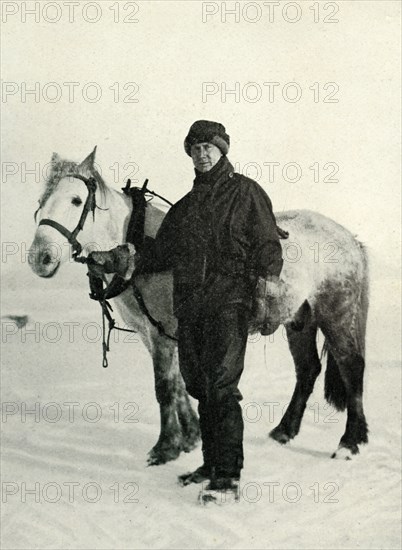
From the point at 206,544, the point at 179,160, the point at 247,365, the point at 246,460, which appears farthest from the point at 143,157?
the point at 206,544

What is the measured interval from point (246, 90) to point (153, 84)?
0.34 m

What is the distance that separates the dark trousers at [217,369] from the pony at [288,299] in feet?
0.34

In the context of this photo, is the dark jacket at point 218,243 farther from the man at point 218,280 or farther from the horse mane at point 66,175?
the horse mane at point 66,175

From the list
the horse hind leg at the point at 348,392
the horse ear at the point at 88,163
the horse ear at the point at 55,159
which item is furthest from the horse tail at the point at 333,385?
the horse ear at the point at 55,159

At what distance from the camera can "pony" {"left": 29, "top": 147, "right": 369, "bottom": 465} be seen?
276 cm

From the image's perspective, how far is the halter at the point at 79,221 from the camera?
8.87 feet

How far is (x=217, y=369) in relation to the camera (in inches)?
104

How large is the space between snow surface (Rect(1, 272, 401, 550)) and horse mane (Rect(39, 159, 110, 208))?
321 millimetres

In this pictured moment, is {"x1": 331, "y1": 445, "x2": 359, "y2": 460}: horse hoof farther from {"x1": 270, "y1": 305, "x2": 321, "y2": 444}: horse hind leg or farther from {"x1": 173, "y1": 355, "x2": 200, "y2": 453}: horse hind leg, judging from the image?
{"x1": 173, "y1": 355, "x2": 200, "y2": 453}: horse hind leg

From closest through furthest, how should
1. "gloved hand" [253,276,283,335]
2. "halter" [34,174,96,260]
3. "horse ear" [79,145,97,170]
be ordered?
"gloved hand" [253,276,283,335]
"halter" [34,174,96,260]
"horse ear" [79,145,97,170]

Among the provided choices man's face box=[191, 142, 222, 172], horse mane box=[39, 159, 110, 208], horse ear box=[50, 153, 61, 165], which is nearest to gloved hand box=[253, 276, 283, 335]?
Result: man's face box=[191, 142, 222, 172]

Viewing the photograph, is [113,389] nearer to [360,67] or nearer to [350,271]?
[350,271]

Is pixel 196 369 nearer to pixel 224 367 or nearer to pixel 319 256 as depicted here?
pixel 224 367

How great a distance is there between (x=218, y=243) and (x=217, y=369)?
0.42 meters
